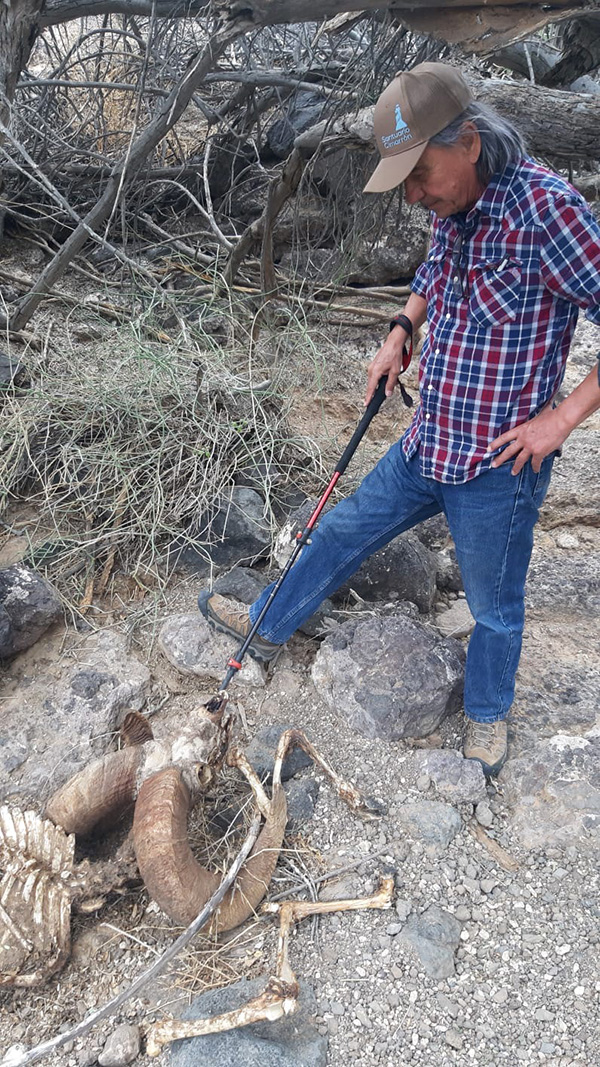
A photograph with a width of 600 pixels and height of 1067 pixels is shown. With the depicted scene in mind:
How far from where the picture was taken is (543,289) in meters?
2.10

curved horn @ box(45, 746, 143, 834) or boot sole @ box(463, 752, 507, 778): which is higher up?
curved horn @ box(45, 746, 143, 834)

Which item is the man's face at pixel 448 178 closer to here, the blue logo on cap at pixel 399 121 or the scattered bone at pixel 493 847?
the blue logo on cap at pixel 399 121

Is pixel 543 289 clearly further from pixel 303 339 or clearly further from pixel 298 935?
pixel 303 339

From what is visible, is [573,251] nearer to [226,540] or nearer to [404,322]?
[404,322]

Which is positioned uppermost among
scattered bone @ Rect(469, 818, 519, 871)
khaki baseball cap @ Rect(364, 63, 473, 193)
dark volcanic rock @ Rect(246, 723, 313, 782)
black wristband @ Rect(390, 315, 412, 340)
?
khaki baseball cap @ Rect(364, 63, 473, 193)

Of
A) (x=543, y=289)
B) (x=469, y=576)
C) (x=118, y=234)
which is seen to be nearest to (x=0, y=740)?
(x=469, y=576)

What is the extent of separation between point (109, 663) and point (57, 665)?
0.69 ft

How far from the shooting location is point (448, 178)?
2.05 metres

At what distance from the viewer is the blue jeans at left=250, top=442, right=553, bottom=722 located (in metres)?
2.38

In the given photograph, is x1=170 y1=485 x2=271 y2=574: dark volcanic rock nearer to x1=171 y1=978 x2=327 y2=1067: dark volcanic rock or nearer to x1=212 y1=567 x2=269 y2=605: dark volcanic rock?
x1=212 y1=567 x2=269 y2=605: dark volcanic rock

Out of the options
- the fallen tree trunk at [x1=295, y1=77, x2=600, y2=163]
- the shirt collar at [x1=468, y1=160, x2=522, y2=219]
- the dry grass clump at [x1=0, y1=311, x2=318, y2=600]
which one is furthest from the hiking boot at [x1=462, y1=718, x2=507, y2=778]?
the fallen tree trunk at [x1=295, y1=77, x2=600, y2=163]

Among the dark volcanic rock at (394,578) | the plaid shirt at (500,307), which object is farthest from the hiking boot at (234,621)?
the plaid shirt at (500,307)

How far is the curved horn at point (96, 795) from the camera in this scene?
91.0 inches

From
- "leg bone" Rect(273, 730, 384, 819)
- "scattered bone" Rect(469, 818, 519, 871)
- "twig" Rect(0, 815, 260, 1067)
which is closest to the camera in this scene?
"twig" Rect(0, 815, 260, 1067)
